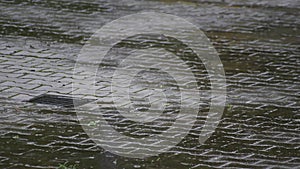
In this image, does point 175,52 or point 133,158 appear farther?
point 175,52

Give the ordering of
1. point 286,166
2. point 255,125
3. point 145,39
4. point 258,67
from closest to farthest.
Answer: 1. point 286,166
2. point 255,125
3. point 258,67
4. point 145,39

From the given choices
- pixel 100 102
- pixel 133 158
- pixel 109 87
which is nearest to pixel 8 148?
pixel 133 158

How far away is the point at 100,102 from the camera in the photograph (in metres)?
9.05

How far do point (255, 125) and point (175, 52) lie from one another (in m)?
3.29

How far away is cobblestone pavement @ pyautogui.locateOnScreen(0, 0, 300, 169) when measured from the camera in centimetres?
734

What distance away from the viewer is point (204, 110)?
29.2ft

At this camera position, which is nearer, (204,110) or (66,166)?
(66,166)

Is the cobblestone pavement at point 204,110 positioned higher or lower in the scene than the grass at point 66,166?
lower

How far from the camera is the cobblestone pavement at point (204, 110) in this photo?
24.1ft

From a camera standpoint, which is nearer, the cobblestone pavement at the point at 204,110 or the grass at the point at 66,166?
the grass at the point at 66,166

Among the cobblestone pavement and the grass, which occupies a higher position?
the grass

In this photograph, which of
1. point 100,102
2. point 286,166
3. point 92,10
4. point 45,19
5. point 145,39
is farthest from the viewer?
point 92,10

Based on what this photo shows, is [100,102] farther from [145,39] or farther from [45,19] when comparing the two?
[45,19]

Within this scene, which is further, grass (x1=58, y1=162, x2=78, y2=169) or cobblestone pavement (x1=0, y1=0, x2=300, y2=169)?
cobblestone pavement (x1=0, y1=0, x2=300, y2=169)
